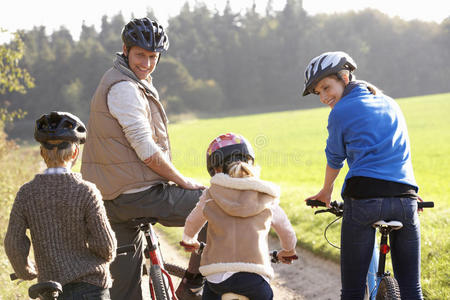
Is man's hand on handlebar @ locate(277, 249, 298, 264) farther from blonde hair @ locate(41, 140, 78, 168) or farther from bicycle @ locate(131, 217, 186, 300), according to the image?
blonde hair @ locate(41, 140, 78, 168)

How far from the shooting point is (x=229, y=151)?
318 centimetres

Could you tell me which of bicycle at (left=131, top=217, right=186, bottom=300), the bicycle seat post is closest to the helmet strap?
bicycle at (left=131, top=217, right=186, bottom=300)

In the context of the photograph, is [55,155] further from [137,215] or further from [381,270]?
[381,270]

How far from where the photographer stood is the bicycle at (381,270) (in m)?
3.25

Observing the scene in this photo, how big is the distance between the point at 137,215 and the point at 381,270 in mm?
1779

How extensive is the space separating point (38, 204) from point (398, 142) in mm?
2222

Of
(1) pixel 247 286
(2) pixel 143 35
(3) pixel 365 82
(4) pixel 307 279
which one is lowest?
(4) pixel 307 279

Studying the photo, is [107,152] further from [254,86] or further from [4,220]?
[254,86]

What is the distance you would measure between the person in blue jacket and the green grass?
195 centimetres

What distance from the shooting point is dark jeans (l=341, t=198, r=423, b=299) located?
3.31 m

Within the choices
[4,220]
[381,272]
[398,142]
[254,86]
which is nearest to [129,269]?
[381,272]

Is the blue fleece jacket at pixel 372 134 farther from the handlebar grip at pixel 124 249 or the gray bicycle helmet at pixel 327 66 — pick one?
the handlebar grip at pixel 124 249

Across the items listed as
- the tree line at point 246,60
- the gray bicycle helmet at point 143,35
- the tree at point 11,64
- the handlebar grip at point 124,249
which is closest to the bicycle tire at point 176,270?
the handlebar grip at point 124,249

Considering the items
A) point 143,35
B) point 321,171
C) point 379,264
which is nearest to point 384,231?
point 379,264
